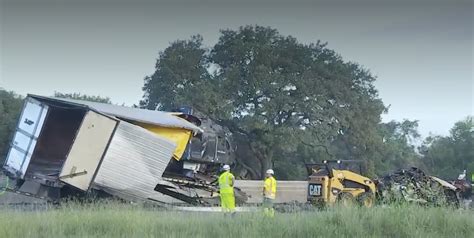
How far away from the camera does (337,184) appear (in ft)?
64.6

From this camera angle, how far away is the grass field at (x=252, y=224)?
9633 mm

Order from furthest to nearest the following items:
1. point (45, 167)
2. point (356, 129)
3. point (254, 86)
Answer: point (356, 129) → point (254, 86) → point (45, 167)

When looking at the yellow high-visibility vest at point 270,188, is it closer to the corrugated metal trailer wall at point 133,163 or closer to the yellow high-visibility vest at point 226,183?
the yellow high-visibility vest at point 226,183

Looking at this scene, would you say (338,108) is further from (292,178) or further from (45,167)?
(45,167)

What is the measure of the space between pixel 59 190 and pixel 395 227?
32.2ft

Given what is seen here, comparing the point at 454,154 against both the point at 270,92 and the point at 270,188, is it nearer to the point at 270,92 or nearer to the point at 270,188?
the point at 270,92

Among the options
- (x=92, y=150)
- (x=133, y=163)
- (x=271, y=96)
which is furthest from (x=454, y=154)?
(x=92, y=150)

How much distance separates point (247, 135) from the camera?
39281 millimetres

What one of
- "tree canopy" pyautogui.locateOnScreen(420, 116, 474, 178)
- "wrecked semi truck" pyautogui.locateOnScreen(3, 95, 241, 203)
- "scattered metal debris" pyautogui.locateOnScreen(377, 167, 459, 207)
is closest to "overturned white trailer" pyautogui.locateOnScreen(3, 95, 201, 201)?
"wrecked semi truck" pyautogui.locateOnScreen(3, 95, 241, 203)

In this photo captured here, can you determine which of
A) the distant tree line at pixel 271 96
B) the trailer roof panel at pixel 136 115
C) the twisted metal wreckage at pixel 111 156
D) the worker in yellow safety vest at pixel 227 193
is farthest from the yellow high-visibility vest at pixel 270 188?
the distant tree line at pixel 271 96

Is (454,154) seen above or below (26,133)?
above

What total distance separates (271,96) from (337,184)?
18132mm

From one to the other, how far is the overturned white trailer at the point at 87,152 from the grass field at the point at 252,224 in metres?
4.71

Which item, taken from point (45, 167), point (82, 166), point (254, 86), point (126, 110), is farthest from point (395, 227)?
point (254, 86)
